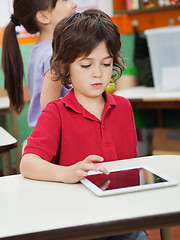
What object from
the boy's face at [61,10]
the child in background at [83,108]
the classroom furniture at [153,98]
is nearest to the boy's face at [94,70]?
the child in background at [83,108]

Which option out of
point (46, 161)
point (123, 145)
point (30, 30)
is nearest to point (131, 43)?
point (30, 30)

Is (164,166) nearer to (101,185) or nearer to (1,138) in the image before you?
(101,185)

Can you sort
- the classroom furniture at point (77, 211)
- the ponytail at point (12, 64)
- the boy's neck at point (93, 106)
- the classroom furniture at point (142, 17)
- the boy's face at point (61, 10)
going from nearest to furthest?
the classroom furniture at point (77, 211) < the boy's neck at point (93, 106) < the boy's face at point (61, 10) < the ponytail at point (12, 64) < the classroom furniture at point (142, 17)

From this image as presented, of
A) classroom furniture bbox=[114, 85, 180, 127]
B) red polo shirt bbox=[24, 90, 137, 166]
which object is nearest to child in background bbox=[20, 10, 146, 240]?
red polo shirt bbox=[24, 90, 137, 166]

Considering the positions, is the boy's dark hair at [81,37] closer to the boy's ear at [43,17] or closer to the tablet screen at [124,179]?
the tablet screen at [124,179]

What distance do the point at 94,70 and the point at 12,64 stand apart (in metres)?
0.79

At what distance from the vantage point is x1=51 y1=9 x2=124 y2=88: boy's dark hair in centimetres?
119

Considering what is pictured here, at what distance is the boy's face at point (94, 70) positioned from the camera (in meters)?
1.18

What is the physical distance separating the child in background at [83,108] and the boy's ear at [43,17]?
52 cm

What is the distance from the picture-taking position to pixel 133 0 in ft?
11.7

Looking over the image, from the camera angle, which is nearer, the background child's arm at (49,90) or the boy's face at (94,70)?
the boy's face at (94,70)

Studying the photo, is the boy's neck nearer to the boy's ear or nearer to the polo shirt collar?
the polo shirt collar

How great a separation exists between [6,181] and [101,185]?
272 millimetres

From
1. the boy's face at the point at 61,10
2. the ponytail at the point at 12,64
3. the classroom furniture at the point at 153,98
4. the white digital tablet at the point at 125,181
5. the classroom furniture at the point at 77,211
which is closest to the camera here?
the classroom furniture at the point at 77,211
